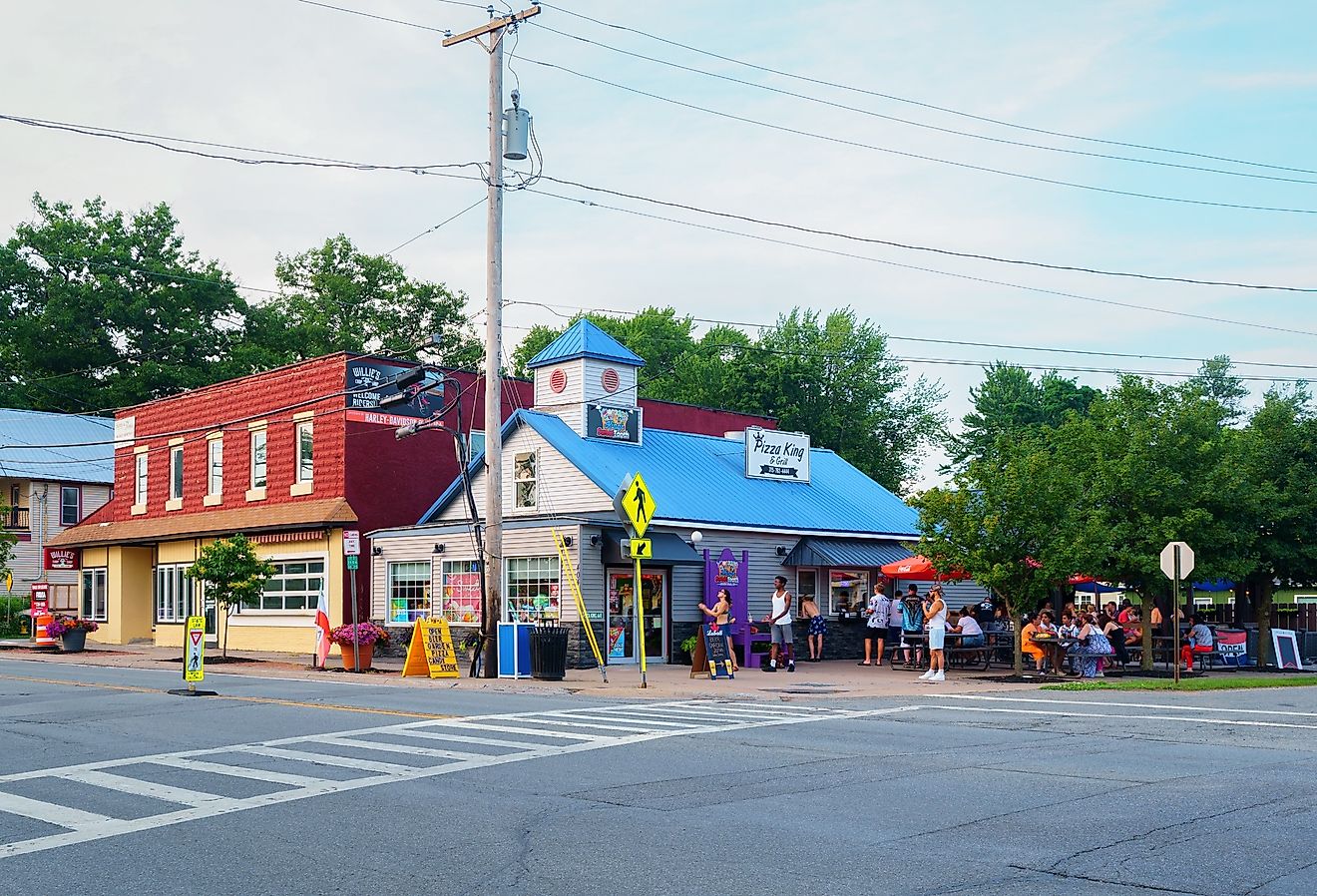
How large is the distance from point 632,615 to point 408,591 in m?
6.76

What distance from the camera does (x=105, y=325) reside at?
6706 cm

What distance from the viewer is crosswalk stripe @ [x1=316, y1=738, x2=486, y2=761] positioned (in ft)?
42.8

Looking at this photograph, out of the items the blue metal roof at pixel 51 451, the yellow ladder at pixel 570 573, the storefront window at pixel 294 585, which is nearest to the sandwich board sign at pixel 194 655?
the yellow ladder at pixel 570 573

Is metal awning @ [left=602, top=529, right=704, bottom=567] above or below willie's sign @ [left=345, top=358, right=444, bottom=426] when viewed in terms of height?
below

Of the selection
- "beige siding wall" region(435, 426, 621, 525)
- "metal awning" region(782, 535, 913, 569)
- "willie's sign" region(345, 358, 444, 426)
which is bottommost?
"metal awning" region(782, 535, 913, 569)

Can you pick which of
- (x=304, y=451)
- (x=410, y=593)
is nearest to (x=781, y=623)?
(x=410, y=593)

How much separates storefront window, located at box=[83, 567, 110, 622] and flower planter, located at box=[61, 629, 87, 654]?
21.3 ft

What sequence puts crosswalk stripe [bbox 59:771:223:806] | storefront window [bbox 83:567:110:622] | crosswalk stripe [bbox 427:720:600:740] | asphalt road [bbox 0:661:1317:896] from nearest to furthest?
asphalt road [bbox 0:661:1317:896], crosswalk stripe [bbox 59:771:223:806], crosswalk stripe [bbox 427:720:600:740], storefront window [bbox 83:567:110:622]

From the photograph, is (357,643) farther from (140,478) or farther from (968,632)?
(140,478)

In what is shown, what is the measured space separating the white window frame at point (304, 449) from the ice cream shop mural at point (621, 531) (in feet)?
12.7

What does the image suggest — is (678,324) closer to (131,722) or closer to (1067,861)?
(131,722)

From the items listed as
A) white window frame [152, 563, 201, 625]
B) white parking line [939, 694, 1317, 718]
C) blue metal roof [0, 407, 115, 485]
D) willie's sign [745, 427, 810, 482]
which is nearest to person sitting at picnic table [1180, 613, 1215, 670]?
white parking line [939, 694, 1317, 718]

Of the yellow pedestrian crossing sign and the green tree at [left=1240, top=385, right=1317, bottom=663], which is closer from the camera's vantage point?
the yellow pedestrian crossing sign

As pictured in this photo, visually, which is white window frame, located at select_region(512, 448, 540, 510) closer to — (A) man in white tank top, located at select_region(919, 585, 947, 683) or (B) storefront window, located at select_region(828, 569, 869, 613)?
(B) storefront window, located at select_region(828, 569, 869, 613)
